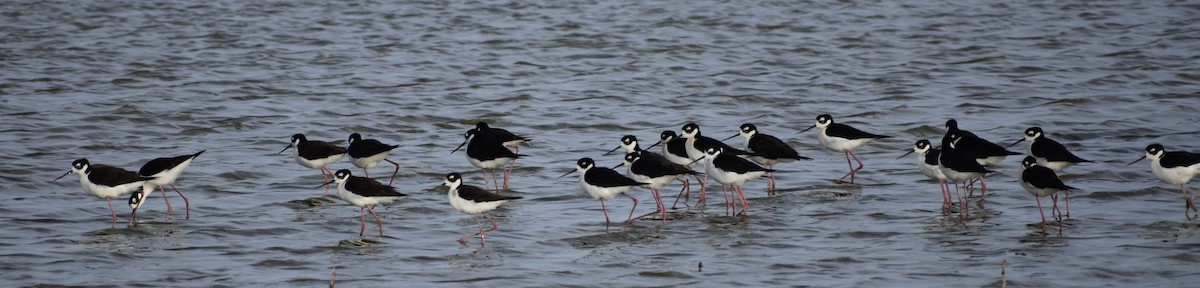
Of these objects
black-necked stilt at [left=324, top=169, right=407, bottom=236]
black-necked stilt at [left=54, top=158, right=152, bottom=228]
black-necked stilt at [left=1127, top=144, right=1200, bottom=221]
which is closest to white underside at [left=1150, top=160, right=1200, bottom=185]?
black-necked stilt at [left=1127, top=144, right=1200, bottom=221]

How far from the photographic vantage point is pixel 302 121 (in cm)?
1853

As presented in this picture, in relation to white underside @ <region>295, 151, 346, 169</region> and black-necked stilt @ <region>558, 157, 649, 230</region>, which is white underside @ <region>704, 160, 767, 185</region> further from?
white underside @ <region>295, 151, 346, 169</region>

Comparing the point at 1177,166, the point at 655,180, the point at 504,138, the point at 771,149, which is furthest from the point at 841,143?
the point at 1177,166

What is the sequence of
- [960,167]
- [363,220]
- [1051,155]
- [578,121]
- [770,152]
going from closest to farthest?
[363,220], [960,167], [1051,155], [770,152], [578,121]

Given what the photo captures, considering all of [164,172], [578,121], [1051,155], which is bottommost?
[578,121]

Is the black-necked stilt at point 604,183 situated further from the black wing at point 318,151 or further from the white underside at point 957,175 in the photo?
the black wing at point 318,151

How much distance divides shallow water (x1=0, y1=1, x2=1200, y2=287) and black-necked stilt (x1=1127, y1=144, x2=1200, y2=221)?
0.27 m

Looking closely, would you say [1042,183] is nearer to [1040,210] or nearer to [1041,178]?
[1041,178]

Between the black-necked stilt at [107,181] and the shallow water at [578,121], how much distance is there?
363mm

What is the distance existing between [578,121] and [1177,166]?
8.55m

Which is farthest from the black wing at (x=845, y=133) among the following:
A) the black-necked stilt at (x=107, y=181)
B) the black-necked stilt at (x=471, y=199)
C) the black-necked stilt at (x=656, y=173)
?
the black-necked stilt at (x=107, y=181)

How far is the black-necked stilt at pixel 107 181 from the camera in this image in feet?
39.4

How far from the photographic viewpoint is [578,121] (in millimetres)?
18688

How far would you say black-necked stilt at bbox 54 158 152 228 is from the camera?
1202 centimetres
